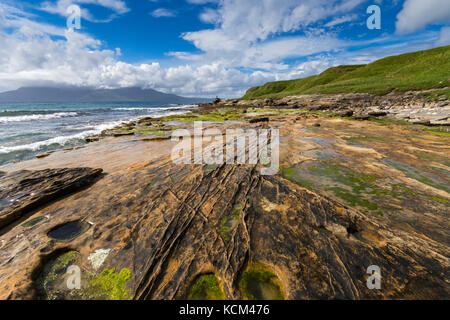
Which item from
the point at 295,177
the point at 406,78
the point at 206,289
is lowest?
the point at 206,289

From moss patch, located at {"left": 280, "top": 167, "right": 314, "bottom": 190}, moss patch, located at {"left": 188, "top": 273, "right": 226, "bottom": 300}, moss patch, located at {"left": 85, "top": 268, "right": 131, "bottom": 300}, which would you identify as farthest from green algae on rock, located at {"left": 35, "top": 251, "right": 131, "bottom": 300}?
moss patch, located at {"left": 280, "top": 167, "right": 314, "bottom": 190}

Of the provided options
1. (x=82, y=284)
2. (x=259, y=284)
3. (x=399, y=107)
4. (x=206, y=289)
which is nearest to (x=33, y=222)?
(x=82, y=284)

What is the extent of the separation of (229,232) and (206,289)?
134cm

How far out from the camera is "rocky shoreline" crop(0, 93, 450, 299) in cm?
286

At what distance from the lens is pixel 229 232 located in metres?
4.05

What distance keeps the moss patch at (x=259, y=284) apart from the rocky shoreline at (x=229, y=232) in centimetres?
2

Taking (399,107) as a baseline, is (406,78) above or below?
above

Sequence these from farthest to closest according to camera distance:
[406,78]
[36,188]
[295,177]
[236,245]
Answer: [406,78] → [295,177] → [36,188] → [236,245]

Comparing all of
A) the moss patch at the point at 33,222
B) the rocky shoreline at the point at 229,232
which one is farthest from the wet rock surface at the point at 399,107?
the moss patch at the point at 33,222

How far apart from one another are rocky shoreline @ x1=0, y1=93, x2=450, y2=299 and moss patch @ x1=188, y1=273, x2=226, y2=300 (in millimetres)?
22

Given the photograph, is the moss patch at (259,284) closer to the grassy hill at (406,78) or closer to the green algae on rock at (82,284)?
the green algae on rock at (82,284)

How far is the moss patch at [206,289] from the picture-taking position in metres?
2.76

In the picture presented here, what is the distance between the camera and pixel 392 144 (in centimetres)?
1059

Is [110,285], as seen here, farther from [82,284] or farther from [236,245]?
[236,245]
